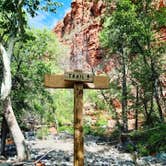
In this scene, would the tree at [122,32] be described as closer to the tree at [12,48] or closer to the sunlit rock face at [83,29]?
the tree at [12,48]

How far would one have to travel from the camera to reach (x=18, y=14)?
1744cm

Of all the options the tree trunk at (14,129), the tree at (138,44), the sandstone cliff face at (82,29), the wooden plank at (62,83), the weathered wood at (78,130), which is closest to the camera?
the wooden plank at (62,83)

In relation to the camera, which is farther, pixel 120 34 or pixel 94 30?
pixel 94 30

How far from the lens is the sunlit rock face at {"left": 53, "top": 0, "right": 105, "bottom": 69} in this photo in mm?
72000

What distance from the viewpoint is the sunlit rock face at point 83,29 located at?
72.0m

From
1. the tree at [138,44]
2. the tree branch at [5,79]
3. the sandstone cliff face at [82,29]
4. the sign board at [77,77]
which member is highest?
the sandstone cliff face at [82,29]

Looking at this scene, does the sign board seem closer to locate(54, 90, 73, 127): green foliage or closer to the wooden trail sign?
the wooden trail sign

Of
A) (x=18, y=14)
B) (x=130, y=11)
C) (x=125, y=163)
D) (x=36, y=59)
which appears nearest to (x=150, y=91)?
(x=130, y=11)

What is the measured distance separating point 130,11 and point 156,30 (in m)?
2.84

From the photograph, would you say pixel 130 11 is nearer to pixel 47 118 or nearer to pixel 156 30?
pixel 156 30

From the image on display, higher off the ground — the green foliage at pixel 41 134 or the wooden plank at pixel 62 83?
the wooden plank at pixel 62 83

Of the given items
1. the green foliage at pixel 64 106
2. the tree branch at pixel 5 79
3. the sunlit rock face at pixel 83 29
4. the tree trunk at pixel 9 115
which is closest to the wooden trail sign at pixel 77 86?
the tree branch at pixel 5 79

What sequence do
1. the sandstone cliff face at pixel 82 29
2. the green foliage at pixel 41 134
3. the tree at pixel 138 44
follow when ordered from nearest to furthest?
the tree at pixel 138 44 < the green foliage at pixel 41 134 < the sandstone cliff face at pixel 82 29

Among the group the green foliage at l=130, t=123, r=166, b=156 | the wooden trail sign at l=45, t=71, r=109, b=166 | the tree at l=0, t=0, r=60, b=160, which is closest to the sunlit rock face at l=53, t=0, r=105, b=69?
the green foliage at l=130, t=123, r=166, b=156
